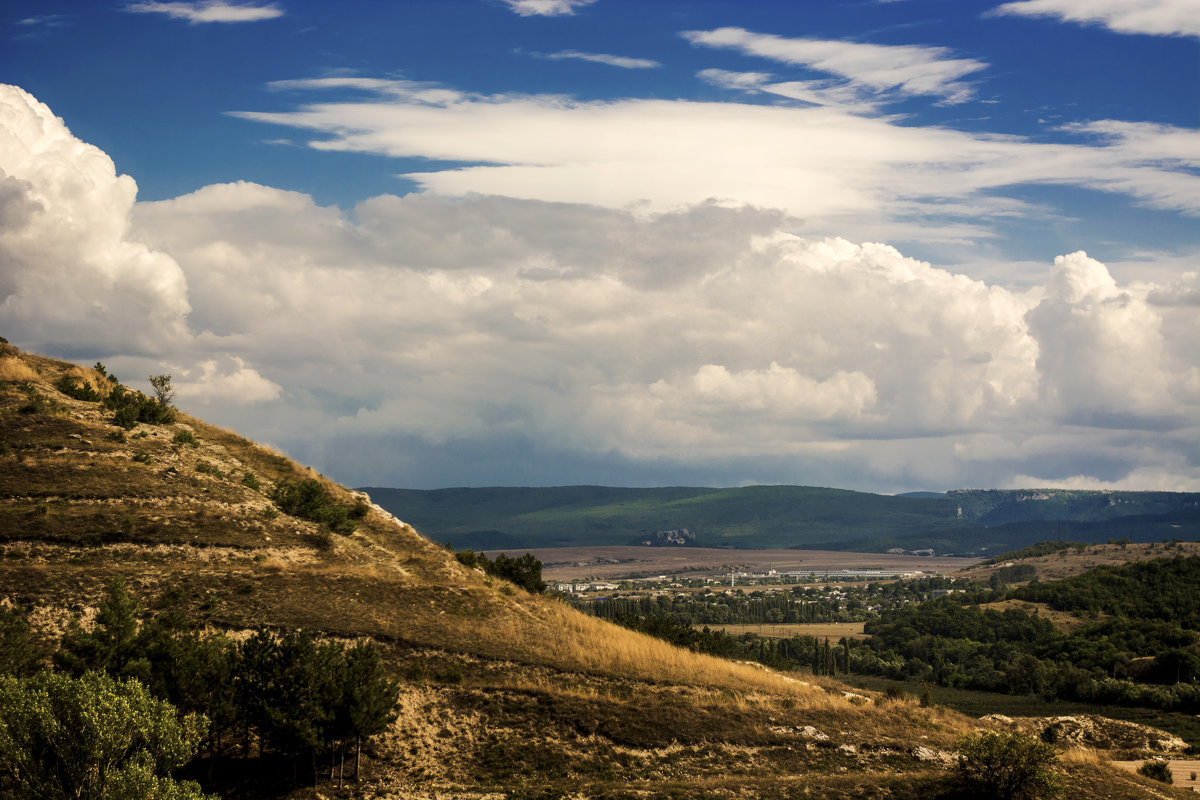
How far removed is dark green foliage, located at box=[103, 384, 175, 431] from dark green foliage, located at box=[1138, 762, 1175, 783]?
86.1 metres

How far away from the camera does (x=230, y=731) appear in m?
46.7

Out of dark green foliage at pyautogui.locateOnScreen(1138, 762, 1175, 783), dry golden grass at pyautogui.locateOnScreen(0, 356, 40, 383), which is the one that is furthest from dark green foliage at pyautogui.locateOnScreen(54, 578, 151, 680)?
dark green foliage at pyautogui.locateOnScreen(1138, 762, 1175, 783)

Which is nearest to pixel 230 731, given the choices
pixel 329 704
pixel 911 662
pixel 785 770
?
pixel 329 704

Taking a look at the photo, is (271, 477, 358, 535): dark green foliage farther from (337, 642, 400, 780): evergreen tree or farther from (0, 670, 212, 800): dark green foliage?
(0, 670, 212, 800): dark green foliage

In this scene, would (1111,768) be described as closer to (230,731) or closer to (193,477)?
(230,731)

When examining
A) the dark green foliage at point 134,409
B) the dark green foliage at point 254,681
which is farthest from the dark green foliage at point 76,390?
the dark green foliage at point 254,681

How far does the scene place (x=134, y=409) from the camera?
290ft

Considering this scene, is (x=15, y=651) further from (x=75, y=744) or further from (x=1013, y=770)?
(x=1013, y=770)

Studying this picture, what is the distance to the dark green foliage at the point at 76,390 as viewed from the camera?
3553 inches

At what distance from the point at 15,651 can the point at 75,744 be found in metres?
12.4

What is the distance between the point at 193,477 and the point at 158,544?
12.6m

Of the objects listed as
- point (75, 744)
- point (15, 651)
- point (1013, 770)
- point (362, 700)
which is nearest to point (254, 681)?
point (362, 700)

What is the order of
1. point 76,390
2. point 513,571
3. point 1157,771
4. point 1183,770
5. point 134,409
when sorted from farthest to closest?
point 76,390, point 513,571, point 134,409, point 1183,770, point 1157,771

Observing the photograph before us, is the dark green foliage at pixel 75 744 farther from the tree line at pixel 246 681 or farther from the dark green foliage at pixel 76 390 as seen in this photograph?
the dark green foliage at pixel 76 390
